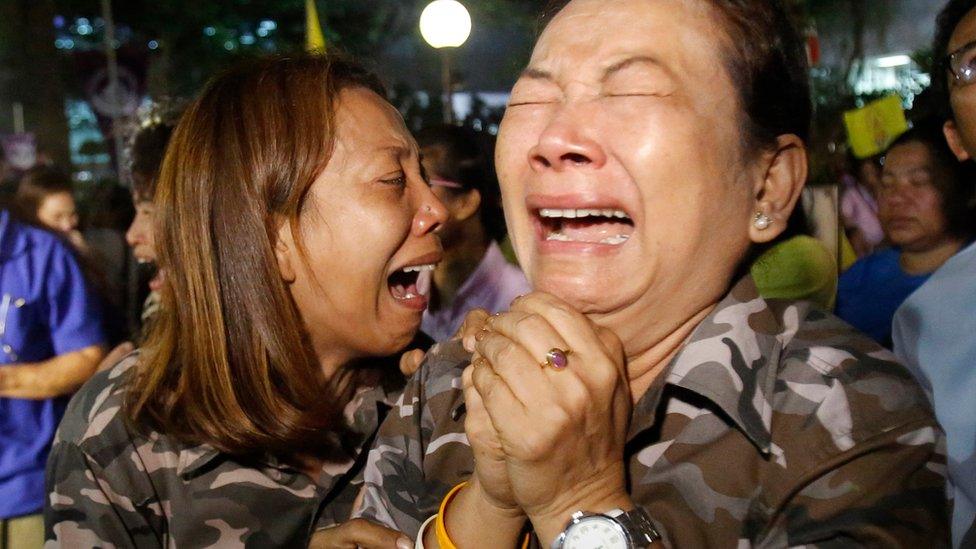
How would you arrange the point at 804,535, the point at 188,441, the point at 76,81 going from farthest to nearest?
the point at 76,81, the point at 188,441, the point at 804,535

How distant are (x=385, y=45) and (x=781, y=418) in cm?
1627

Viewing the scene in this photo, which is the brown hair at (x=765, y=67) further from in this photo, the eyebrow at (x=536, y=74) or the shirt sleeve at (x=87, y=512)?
the shirt sleeve at (x=87, y=512)

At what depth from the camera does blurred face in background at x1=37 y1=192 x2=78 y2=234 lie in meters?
5.50

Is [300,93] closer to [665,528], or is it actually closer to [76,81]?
[665,528]

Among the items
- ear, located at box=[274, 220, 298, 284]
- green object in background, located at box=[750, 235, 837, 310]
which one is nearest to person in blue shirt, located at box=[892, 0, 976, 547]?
green object in background, located at box=[750, 235, 837, 310]

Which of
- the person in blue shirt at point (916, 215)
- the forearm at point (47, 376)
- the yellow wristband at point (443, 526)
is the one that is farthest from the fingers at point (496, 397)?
the person in blue shirt at point (916, 215)

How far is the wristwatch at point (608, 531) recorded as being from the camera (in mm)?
1230

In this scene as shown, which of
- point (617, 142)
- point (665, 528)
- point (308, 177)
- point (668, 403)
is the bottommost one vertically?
point (665, 528)

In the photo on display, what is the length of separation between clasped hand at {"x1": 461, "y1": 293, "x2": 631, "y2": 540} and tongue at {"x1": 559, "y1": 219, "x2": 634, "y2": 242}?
184mm

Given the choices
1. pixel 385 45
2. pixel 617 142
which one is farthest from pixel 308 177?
pixel 385 45

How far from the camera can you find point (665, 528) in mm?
1338

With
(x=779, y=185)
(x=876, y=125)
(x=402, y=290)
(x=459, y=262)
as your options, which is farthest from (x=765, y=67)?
(x=876, y=125)

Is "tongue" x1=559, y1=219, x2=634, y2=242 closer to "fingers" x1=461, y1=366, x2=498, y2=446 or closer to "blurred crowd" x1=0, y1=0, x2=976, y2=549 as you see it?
"blurred crowd" x1=0, y1=0, x2=976, y2=549

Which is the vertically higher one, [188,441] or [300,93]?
[300,93]
